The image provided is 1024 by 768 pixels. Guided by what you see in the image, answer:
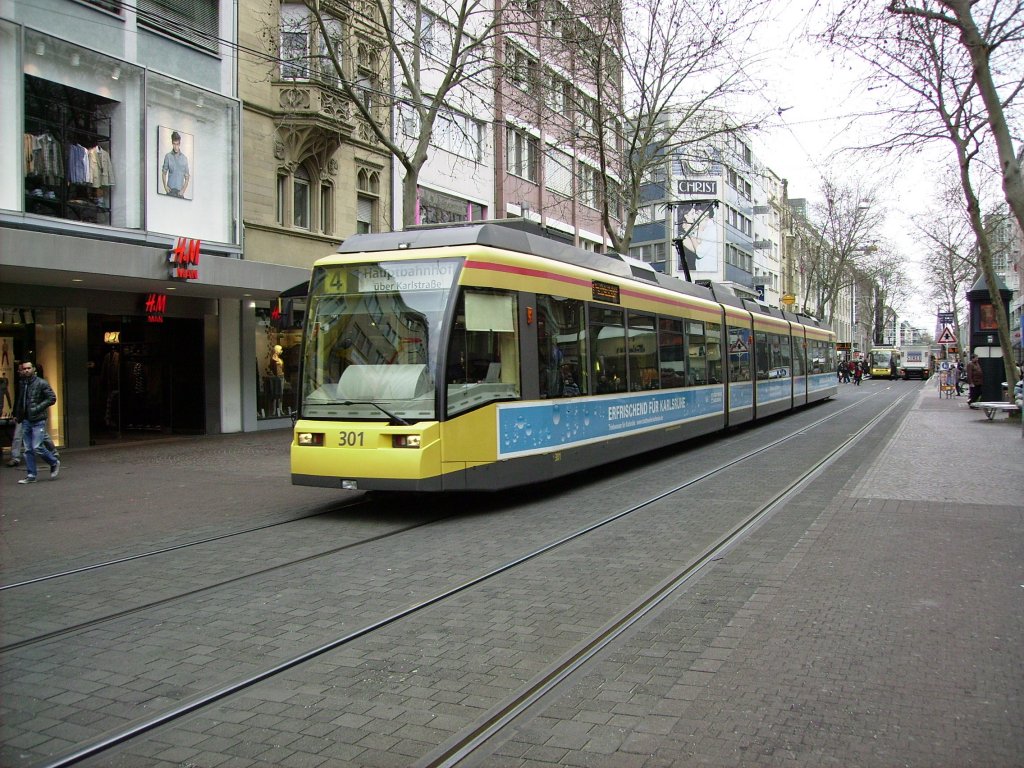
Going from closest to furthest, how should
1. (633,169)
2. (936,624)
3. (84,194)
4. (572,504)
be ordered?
(936,624) < (572,504) < (84,194) < (633,169)

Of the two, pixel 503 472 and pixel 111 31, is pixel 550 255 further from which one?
pixel 111 31

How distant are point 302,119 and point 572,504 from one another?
14087mm

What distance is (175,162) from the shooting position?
59.3 feet

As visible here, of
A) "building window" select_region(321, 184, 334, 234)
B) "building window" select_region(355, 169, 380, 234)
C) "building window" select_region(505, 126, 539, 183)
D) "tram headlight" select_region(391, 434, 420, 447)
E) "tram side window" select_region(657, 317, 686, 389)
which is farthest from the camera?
"building window" select_region(505, 126, 539, 183)

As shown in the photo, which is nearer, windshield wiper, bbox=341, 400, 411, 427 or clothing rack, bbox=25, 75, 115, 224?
windshield wiper, bbox=341, 400, 411, 427

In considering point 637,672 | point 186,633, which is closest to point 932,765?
point 637,672

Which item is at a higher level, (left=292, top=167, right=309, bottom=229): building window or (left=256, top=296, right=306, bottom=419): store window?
(left=292, top=167, right=309, bottom=229): building window

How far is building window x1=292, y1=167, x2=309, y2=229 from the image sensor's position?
71.4ft

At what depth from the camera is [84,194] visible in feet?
53.1

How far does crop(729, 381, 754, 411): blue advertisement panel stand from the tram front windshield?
439 inches

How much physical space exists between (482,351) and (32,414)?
764cm

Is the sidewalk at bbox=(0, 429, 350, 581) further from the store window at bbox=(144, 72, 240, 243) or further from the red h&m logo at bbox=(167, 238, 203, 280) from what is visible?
the store window at bbox=(144, 72, 240, 243)

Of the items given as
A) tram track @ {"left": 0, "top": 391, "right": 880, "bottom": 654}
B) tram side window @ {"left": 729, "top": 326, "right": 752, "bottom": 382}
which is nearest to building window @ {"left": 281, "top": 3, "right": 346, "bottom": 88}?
tram side window @ {"left": 729, "top": 326, "right": 752, "bottom": 382}

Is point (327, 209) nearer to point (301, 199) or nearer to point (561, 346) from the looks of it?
point (301, 199)
